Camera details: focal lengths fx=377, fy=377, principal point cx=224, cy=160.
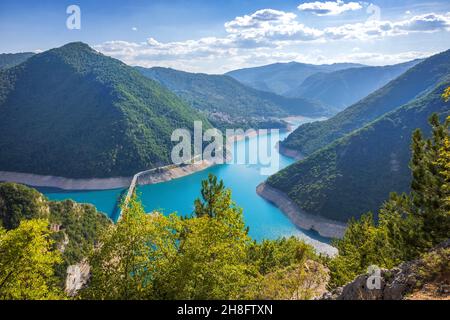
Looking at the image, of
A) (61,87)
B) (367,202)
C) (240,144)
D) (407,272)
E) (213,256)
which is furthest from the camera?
(240,144)

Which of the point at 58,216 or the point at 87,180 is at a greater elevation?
the point at 58,216

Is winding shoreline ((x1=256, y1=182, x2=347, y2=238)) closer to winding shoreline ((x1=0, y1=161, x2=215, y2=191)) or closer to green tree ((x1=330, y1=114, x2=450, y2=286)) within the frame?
winding shoreline ((x1=0, y1=161, x2=215, y2=191))

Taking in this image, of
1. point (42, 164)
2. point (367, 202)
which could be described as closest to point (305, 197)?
point (367, 202)

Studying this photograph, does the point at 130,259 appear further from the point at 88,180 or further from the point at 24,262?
the point at 88,180

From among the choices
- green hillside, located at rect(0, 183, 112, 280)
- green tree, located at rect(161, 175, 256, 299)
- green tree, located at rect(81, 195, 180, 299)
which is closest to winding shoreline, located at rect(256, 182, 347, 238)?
green hillside, located at rect(0, 183, 112, 280)

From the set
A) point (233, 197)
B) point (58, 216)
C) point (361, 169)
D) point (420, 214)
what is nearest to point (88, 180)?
point (233, 197)

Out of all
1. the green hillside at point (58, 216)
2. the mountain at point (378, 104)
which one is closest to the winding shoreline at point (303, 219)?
the green hillside at point (58, 216)
